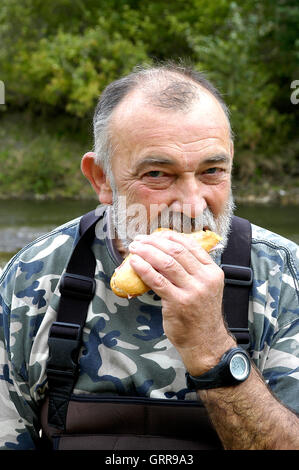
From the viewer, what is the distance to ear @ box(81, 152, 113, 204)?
2934mm

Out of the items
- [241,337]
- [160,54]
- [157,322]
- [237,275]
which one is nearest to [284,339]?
[241,337]

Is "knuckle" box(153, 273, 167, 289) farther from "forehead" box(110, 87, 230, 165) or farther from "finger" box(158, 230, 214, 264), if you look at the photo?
"forehead" box(110, 87, 230, 165)

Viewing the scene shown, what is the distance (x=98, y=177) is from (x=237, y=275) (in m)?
0.87

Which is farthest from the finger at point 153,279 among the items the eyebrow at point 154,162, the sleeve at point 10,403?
the sleeve at point 10,403

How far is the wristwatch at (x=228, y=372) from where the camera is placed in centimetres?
229

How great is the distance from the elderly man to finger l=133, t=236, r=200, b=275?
0.13ft

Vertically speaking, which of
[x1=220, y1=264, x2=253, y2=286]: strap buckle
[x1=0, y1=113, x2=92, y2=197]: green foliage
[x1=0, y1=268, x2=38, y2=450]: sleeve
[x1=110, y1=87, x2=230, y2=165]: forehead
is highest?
[x1=110, y1=87, x2=230, y2=165]: forehead

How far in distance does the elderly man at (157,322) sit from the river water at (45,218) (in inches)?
230

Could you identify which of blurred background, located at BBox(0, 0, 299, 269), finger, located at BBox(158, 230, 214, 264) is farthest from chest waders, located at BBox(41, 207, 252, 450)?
blurred background, located at BBox(0, 0, 299, 269)

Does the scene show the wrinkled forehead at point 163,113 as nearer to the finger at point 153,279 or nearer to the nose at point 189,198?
the nose at point 189,198

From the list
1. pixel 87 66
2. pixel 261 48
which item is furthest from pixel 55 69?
pixel 261 48

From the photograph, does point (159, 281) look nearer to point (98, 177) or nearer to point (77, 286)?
point (77, 286)

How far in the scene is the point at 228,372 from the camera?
2281 mm

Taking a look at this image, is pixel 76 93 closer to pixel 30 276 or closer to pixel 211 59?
pixel 211 59
